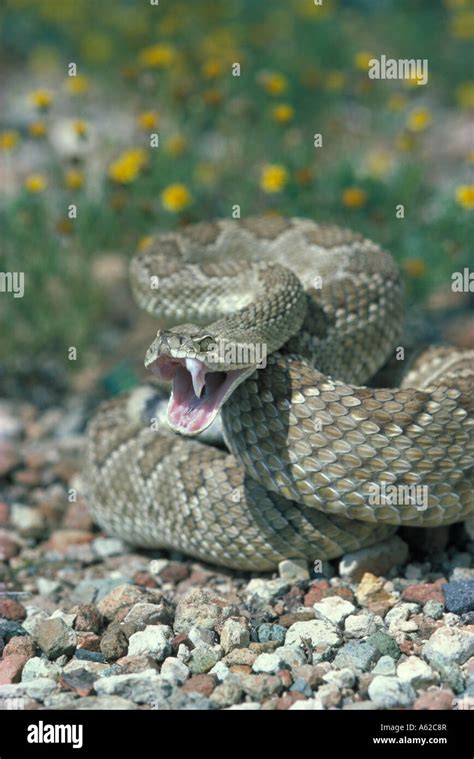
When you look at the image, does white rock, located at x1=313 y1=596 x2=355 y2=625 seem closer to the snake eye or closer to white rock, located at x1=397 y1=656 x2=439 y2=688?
white rock, located at x1=397 y1=656 x2=439 y2=688

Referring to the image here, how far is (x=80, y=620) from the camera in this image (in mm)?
5395

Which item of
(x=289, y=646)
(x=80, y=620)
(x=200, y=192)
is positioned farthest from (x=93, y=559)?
(x=200, y=192)

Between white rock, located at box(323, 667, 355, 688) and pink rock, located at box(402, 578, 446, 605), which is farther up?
pink rock, located at box(402, 578, 446, 605)

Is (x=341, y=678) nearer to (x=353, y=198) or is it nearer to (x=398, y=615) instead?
(x=398, y=615)

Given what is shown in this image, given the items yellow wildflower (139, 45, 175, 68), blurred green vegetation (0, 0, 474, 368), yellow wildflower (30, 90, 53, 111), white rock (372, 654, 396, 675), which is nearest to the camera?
white rock (372, 654, 396, 675)

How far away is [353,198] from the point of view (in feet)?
26.5

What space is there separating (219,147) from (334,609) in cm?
633

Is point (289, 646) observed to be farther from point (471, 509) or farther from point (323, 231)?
point (323, 231)

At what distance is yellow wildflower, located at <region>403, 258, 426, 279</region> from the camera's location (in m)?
7.93

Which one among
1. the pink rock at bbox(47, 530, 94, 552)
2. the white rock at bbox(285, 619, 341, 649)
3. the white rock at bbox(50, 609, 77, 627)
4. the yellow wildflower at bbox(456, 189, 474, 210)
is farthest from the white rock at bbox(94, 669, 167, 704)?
Answer: the yellow wildflower at bbox(456, 189, 474, 210)

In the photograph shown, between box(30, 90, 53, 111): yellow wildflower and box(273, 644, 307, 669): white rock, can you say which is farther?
box(30, 90, 53, 111): yellow wildflower

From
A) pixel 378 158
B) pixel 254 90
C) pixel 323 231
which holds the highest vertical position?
pixel 254 90
